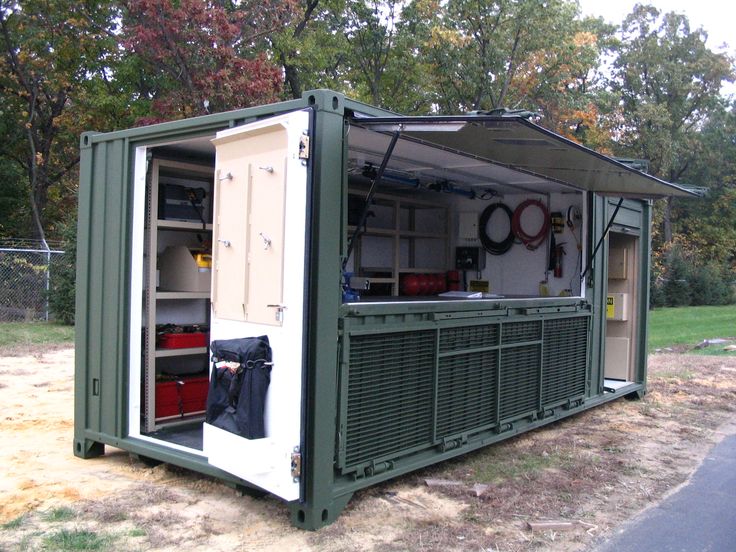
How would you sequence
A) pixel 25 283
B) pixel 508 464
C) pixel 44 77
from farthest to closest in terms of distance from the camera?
pixel 44 77
pixel 25 283
pixel 508 464

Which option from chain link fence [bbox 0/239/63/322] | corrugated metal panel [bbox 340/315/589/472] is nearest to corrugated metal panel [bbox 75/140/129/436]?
corrugated metal panel [bbox 340/315/589/472]

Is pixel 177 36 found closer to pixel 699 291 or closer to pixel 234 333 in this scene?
pixel 234 333

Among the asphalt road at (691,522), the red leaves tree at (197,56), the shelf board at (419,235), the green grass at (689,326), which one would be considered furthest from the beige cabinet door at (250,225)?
the green grass at (689,326)

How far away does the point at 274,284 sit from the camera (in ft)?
14.0

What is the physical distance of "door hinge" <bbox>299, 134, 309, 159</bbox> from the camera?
4.18 metres

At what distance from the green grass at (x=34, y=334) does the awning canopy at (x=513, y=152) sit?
28.5 ft

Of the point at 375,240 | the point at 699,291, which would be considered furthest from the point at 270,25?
the point at 699,291

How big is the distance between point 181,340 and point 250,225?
1874 millimetres

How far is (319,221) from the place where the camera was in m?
4.25

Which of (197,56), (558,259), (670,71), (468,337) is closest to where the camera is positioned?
(468,337)

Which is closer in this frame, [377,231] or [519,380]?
[519,380]

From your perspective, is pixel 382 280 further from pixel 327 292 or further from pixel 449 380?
pixel 327 292

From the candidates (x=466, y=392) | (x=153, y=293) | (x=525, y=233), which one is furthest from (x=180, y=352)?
A: (x=525, y=233)

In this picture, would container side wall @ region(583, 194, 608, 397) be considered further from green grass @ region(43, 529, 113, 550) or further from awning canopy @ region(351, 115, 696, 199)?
green grass @ region(43, 529, 113, 550)
